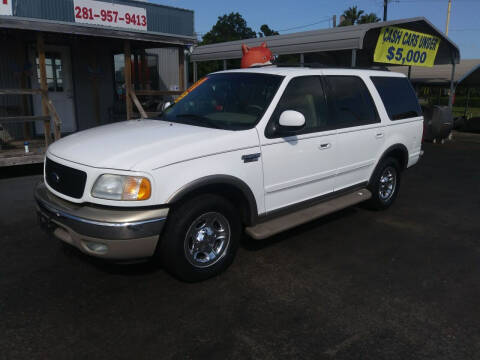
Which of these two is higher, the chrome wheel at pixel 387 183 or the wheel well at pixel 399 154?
the wheel well at pixel 399 154

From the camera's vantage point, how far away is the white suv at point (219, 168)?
3.24 m

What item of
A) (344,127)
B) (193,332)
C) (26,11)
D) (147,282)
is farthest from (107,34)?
(193,332)

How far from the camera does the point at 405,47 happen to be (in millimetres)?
12883

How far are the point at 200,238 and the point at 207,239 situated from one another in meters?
0.09

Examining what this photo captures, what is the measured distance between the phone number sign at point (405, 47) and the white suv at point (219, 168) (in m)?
6.99

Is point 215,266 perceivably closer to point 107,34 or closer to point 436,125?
point 107,34

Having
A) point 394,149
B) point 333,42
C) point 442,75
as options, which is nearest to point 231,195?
point 394,149

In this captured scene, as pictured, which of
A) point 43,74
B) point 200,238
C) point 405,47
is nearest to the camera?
point 200,238

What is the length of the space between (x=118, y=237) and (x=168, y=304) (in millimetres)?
746

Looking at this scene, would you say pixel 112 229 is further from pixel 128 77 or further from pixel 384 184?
pixel 128 77

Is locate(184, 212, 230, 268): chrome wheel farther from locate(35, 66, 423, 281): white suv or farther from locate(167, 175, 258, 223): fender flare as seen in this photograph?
locate(167, 175, 258, 223): fender flare

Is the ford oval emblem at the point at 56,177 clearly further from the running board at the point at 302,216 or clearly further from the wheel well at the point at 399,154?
the wheel well at the point at 399,154

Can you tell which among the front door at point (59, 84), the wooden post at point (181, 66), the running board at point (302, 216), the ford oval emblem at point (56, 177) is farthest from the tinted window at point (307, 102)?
the front door at point (59, 84)

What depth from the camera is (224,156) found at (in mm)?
3666
